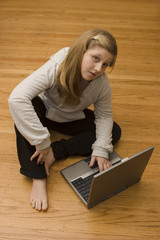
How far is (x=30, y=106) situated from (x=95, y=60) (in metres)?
0.27

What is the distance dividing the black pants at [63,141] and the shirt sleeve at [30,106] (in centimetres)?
9

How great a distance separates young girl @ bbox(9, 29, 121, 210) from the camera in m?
0.87

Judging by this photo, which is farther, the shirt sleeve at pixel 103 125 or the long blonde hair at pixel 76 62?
the shirt sleeve at pixel 103 125

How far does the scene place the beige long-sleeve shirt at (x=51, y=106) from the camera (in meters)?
0.90

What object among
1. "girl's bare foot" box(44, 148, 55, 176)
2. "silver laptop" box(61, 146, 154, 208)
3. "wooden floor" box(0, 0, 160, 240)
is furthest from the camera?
"girl's bare foot" box(44, 148, 55, 176)

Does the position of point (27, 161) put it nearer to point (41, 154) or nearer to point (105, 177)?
point (41, 154)

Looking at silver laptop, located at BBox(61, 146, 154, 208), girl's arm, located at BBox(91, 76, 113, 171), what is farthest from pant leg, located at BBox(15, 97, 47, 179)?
girl's arm, located at BBox(91, 76, 113, 171)

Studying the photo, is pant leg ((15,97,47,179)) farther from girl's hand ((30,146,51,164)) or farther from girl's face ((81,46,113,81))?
girl's face ((81,46,113,81))

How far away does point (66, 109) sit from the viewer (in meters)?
1.05

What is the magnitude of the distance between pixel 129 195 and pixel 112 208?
0.09 metres

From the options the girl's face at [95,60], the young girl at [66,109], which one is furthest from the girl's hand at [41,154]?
the girl's face at [95,60]

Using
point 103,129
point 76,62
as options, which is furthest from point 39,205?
point 76,62

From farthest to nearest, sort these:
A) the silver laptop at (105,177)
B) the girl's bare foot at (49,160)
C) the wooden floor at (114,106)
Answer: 1. the girl's bare foot at (49,160)
2. the wooden floor at (114,106)
3. the silver laptop at (105,177)

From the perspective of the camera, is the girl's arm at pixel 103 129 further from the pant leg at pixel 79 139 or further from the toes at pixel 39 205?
the toes at pixel 39 205
